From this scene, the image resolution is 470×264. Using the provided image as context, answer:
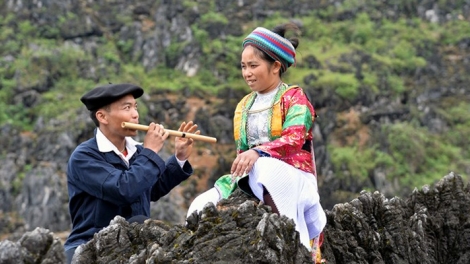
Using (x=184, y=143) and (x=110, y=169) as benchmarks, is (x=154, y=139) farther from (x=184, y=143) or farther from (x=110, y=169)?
(x=184, y=143)

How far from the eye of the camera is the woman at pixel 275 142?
3.90m

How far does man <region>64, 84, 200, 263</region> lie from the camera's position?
3850mm

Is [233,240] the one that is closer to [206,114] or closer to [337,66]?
[206,114]

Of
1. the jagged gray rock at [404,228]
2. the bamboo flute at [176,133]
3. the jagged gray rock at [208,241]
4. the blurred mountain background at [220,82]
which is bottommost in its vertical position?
the blurred mountain background at [220,82]

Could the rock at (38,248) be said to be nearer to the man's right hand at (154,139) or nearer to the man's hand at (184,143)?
the man's right hand at (154,139)

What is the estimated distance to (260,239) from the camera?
3.36m

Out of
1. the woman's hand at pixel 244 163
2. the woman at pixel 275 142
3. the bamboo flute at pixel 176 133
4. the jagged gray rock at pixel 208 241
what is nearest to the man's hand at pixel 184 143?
the bamboo flute at pixel 176 133

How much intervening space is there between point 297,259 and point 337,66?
910 inches

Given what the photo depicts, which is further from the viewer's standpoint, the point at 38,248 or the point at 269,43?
the point at 269,43

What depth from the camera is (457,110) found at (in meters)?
25.0

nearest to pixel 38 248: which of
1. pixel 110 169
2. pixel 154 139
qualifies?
pixel 110 169

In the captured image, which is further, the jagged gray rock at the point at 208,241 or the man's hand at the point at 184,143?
the man's hand at the point at 184,143

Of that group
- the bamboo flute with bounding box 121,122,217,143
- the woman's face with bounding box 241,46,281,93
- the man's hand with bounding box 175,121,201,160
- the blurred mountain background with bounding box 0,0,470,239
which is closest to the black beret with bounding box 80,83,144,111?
the bamboo flute with bounding box 121,122,217,143

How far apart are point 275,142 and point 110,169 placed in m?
0.75
